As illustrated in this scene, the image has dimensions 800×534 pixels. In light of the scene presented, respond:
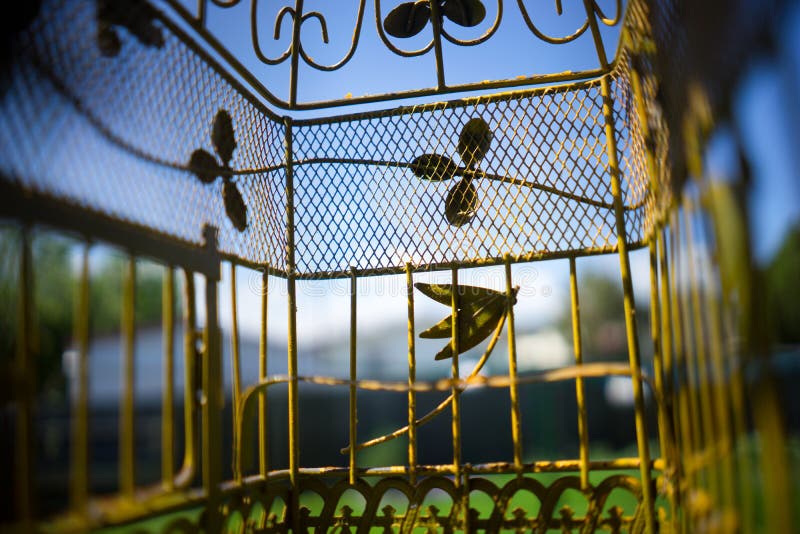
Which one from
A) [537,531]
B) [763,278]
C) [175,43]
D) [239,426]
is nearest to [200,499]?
[239,426]

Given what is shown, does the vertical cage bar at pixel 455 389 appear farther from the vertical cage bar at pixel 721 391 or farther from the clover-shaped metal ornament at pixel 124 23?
the clover-shaped metal ornament at pixel 124 23

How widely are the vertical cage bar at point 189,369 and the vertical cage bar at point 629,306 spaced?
117 cm

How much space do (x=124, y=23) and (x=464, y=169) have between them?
Result: 1.32 meters

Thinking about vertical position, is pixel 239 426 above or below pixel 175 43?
below

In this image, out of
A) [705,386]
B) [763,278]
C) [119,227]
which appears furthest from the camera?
[119,227]

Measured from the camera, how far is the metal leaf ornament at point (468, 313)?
2373 millimetres

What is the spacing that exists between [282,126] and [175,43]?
827 mm

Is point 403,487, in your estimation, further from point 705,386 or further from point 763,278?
point 763,278

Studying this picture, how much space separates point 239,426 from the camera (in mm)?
1989

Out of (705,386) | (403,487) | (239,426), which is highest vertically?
(705,386)

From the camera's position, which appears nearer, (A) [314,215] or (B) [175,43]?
(B) [175,43]

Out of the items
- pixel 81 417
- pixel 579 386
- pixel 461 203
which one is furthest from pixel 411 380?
pixel 81 417

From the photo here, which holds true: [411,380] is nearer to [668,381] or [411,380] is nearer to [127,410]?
[668,381]

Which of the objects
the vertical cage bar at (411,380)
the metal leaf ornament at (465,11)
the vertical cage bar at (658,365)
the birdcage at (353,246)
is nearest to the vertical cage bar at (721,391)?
the birdcage at (353,246)
